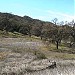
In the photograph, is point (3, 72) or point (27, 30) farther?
point (27, 30)

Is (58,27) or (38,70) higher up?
(58,27)

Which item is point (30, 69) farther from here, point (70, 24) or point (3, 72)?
point (70, 24)

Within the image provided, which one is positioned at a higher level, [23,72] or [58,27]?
[58,27]

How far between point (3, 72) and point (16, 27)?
→ 128m

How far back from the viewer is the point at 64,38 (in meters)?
70.8

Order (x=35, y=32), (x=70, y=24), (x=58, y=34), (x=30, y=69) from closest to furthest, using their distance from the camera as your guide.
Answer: (x=30, y=69) < (x=58, y=34) < (x=70, y=24) < (x=35, y=32)

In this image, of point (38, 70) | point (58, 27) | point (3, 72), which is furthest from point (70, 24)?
point (3, 72)

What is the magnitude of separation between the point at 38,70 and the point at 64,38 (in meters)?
42.4

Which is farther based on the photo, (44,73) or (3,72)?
(44,73)

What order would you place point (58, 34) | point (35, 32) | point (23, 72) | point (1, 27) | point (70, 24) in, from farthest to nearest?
point (1, 27)
point (35, 32)
point (70, 24)
point (58, 34)
point (23, 72)

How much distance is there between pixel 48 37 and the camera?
72.4 m

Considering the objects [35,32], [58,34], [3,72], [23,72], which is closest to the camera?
[3,72]

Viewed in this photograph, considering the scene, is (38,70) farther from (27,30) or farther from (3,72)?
(27,30)

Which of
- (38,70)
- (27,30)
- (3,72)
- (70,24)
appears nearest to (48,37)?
(70,24)
